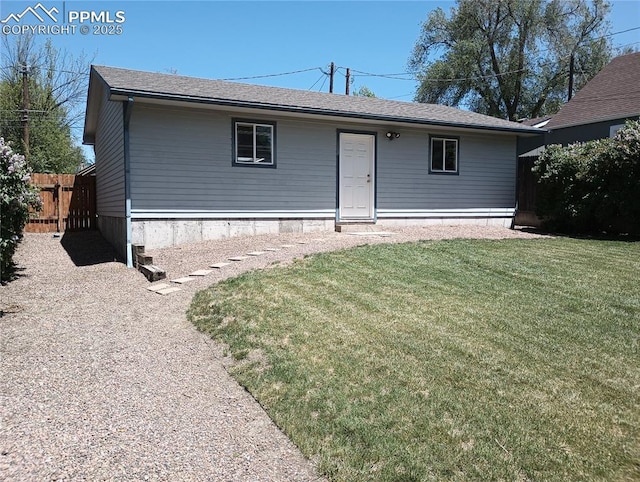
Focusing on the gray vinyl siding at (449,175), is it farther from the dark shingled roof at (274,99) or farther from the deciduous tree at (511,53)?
the deciduous tree at (511,53)

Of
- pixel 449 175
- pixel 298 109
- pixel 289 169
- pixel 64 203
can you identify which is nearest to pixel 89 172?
pixel 64 203

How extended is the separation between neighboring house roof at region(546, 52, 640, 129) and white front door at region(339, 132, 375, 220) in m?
11.3

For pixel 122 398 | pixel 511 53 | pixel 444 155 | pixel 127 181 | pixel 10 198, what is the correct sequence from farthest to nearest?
pixel 511 53 → pixel 444 155 → pixel 127 181 → pixel 10 198 → pixel 122 398

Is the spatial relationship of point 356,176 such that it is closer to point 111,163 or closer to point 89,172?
point 111,163

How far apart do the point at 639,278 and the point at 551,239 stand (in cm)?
449

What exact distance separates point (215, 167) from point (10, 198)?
4.19 meters

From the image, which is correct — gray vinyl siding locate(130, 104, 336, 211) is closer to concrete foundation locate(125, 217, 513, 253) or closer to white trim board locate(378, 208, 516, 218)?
concrete foundation locate(125, 217, 513, 253)

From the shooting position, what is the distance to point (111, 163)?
12.1m

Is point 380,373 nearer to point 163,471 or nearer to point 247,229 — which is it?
point 163,471

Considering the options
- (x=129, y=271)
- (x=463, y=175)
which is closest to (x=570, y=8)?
(x=463, y=175)

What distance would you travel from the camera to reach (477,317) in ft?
15.5

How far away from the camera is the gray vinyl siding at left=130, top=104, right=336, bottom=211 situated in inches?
387

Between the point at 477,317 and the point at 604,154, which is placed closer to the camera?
the point at 477,317

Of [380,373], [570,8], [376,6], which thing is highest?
[570,8]
